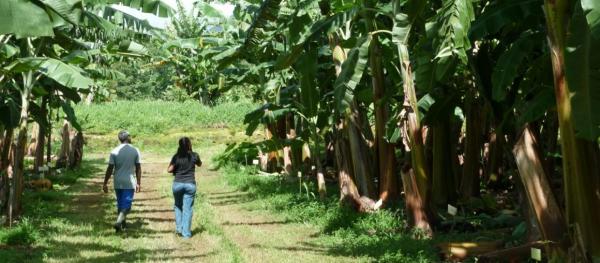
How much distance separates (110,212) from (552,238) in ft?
28.8

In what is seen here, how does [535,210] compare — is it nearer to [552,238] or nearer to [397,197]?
[552,238]

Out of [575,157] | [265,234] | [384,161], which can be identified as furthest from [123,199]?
[575,157]

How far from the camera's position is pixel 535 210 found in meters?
5.85

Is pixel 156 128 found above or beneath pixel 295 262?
above

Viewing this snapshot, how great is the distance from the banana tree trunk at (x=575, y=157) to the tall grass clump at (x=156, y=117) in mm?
31308

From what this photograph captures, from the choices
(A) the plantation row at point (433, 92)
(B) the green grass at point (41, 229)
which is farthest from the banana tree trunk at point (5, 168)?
(B) the green grass at point (41, 229)

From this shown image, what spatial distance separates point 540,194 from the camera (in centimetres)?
580

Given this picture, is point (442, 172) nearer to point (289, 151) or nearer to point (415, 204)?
point (415, 204)

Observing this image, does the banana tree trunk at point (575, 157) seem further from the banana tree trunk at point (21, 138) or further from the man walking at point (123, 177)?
the banana tree trunk at point (21, 138)

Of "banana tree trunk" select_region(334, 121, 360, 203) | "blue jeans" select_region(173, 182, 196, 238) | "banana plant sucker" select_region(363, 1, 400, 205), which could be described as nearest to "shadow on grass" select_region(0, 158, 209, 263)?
"blue jeans" select_region(173, 182, 196, 238)

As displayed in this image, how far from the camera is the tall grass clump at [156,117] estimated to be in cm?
3547

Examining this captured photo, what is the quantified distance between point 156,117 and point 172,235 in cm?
2799

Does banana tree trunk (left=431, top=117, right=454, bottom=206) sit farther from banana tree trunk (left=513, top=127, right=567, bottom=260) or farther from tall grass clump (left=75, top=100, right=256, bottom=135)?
tall grass clump (left=75, top=100, right=256, bottom=135)

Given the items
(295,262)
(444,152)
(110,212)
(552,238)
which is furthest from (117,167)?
(552,238)
